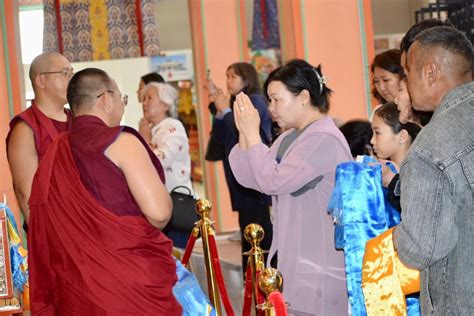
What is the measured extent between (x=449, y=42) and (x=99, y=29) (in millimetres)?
7980

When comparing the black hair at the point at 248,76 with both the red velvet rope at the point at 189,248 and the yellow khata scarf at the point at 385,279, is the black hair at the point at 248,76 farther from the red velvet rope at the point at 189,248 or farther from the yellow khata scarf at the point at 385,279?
the yellow khata scarf at the point at 385,279

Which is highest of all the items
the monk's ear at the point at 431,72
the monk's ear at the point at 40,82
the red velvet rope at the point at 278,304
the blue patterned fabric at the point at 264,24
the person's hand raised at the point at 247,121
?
the blue patterned fabric at the point at 264,24

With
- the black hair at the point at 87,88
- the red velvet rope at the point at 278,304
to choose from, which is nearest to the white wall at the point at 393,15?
the black hair at the point at 87,88

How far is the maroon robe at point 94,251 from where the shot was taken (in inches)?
145

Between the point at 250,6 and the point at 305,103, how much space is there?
708 centimetres

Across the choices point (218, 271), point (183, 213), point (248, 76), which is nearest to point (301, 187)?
point (218, 271)

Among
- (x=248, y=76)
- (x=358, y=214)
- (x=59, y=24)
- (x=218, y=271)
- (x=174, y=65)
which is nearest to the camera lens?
(x=358, y=214)

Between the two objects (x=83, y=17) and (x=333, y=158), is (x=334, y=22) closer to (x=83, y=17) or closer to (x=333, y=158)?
(x=83, y=17)

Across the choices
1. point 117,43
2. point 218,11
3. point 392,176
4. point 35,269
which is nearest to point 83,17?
point 117,43

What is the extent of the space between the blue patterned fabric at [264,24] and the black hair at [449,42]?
315 inches

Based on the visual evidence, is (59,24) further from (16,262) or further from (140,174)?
(140,174)

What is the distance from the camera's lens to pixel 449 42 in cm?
250

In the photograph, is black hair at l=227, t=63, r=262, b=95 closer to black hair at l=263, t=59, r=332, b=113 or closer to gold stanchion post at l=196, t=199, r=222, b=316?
gold stanchion post at l=196, t=199, r=222, b=316

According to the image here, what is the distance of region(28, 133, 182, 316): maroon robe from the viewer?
3.67m
